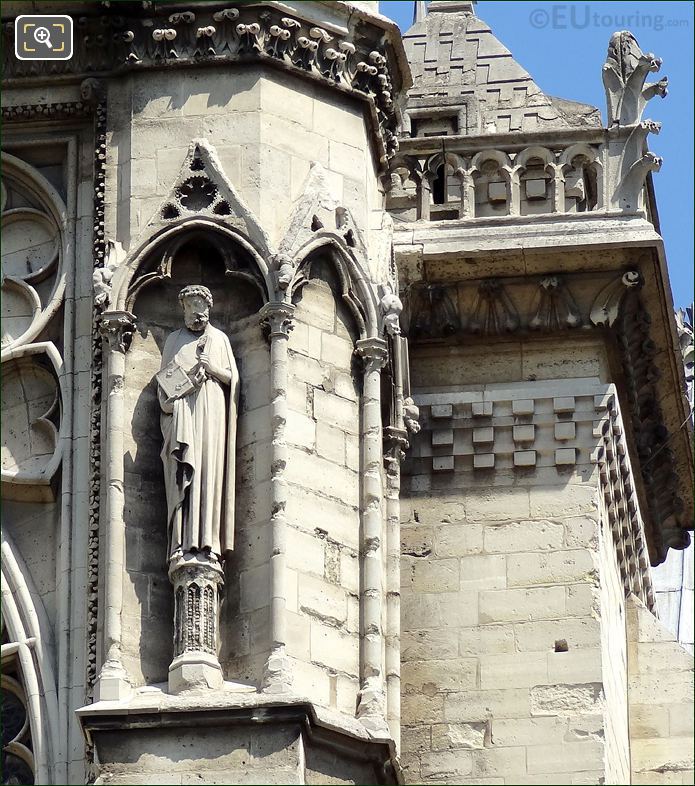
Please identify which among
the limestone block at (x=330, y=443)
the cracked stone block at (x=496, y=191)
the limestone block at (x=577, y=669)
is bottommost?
the limestone block at (x=577, y=669)

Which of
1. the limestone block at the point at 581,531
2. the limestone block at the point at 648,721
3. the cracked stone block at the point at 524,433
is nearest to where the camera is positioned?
the limestone block at the point at 581,531

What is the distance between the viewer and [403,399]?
25.0 metres

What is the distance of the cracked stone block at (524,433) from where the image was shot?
83.7ft

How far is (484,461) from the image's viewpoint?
25516 mm

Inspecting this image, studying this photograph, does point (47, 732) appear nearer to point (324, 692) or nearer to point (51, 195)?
point (324, 692)

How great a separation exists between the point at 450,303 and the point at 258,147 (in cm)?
216

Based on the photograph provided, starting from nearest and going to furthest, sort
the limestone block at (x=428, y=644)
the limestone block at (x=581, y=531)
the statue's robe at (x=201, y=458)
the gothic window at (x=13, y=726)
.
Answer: the statue's robe at (x=201, y=458) → the gothic window at (x=13, y=726) → the limestone block at (x=428, y=644) → the limestone block at (x=581, y=531)

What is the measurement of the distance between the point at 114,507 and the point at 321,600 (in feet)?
4.52

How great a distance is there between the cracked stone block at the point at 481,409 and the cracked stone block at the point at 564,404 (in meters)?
0.44

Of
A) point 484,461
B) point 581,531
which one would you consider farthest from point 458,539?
point 581,531

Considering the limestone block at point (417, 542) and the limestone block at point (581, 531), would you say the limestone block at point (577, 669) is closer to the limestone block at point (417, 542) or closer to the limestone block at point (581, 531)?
the limestone block at point (581, 531)

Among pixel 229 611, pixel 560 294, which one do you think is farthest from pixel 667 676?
pixel 229 611

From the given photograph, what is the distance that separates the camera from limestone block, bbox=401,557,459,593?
82.6 ft

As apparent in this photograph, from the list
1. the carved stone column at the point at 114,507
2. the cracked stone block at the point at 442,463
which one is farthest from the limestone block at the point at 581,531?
the carved stone column at the point at 114,507
